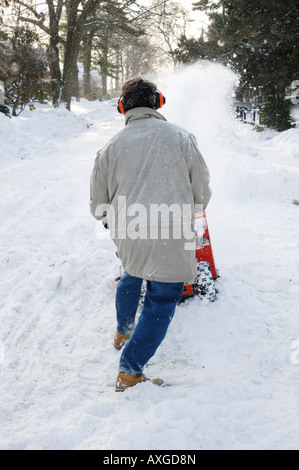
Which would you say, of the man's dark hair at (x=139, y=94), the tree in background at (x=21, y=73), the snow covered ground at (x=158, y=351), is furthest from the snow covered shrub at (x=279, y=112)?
the man's dark hair at (x=139, y=94)

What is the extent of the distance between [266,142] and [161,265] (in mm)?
13106

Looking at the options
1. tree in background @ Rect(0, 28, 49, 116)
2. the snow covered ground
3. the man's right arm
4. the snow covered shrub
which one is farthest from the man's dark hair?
the snow covered shrub

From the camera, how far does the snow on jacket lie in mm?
1899

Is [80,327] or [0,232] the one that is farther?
[0,232]

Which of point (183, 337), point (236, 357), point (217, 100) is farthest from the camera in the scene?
point (217, 100)

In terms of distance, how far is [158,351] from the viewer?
2.61m

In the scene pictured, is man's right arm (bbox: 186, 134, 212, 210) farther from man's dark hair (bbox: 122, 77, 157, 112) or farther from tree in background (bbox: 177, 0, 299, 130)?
tree in background (bbox: 177, 0, 299, 130)

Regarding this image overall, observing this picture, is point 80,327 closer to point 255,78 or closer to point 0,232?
point 0,232

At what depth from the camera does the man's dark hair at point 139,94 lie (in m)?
2.06

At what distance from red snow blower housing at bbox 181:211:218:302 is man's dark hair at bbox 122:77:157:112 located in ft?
4.31

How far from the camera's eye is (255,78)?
1316 centimetres

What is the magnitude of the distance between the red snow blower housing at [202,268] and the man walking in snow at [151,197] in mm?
992
